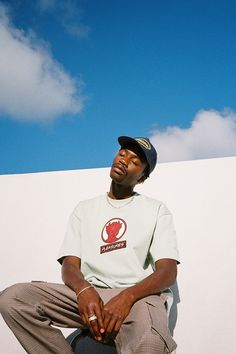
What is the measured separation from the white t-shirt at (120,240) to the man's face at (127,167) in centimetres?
12

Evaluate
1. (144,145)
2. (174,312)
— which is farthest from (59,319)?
(144,145)

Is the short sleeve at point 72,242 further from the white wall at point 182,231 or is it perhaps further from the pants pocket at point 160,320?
the white wall at point 182,231

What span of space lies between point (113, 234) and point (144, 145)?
48 centimetres

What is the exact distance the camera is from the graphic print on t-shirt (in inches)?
65.4

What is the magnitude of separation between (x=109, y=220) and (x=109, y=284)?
301 millimetres

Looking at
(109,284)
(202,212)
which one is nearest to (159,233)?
(109,284)

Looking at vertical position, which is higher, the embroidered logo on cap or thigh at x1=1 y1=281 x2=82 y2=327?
the embroidered logo on cap

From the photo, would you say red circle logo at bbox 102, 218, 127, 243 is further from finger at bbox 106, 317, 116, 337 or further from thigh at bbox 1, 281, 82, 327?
finger at bbox 106, 317, 116, 337

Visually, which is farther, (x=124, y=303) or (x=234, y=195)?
(x=234, y=195)

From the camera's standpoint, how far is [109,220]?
5.78 ft

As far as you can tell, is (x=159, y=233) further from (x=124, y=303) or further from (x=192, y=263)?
(x=192, y=263)

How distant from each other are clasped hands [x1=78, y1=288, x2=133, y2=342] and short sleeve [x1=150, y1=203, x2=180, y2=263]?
274 mm

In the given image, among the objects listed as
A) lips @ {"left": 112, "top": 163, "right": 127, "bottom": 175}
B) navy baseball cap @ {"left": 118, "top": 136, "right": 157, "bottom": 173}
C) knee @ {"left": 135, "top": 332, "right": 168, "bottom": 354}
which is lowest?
knee @ {"left": 135, "top": 332, "right": 168, "bottom": 354}

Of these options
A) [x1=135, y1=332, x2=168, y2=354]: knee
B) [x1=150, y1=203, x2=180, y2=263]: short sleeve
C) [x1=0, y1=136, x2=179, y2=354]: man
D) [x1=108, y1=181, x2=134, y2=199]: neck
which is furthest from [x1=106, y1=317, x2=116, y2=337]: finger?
[x1=108, y1=181, x2=134, y2=199]: neck
